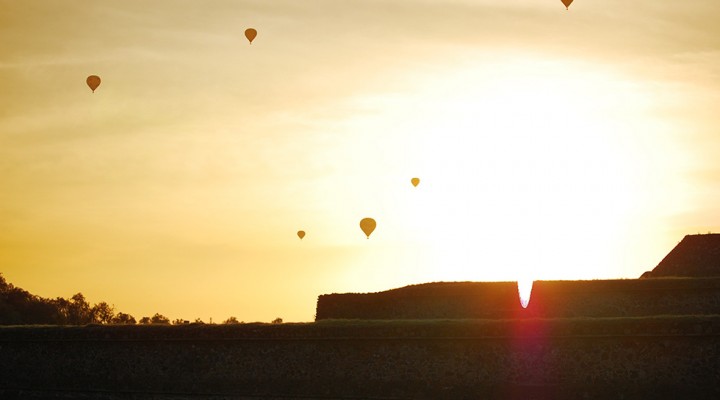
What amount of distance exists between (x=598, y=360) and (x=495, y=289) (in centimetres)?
692

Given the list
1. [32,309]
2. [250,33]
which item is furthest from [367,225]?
[32,309]

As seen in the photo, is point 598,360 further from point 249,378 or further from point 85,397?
point 85,397

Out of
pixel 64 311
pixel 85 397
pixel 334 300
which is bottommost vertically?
pixel 85 397

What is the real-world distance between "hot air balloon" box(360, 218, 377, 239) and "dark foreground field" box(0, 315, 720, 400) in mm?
11237

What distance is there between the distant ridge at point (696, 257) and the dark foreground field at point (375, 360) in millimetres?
8170

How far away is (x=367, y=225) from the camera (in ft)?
129

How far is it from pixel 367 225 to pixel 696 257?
Answer: 467 inches

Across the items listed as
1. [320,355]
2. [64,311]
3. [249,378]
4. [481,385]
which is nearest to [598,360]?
[481,385]

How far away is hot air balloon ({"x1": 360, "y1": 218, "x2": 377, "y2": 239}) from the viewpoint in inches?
1545

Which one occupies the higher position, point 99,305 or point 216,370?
point 99,305

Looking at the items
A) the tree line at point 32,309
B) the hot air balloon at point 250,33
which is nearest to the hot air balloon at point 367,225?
the hot air balloon at point 250,33

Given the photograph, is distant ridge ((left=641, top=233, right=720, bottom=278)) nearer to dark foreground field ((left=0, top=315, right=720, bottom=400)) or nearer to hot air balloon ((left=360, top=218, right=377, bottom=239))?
dark foreground field ((left=0, top=315, right=720, bottom=400))

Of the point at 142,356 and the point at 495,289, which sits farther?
the point at 495,289

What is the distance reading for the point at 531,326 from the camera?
25.8 meters
